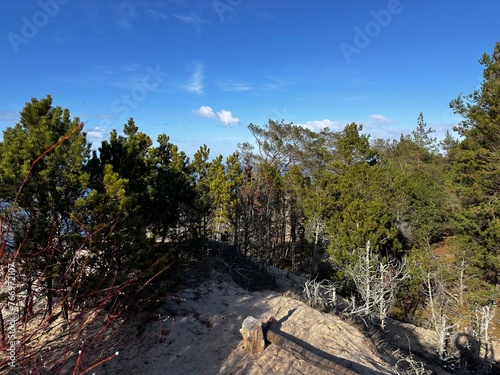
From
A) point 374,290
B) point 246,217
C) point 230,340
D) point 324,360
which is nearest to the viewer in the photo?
point 324,360

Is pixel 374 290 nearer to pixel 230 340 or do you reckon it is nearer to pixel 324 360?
pixel 324 360

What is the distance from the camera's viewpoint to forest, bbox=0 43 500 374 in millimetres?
6465

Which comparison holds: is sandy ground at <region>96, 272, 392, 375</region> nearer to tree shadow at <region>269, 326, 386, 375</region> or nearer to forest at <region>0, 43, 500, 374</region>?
tree shadow at <region>269, 326, 386, 375</region>

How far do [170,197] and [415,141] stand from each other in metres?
37.7

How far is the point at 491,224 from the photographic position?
588 inches

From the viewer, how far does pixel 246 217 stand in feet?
63.2

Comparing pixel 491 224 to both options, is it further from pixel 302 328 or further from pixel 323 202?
pixel 302 328

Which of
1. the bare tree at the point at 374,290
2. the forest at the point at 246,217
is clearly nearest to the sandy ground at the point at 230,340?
the forest at the point at 246,217

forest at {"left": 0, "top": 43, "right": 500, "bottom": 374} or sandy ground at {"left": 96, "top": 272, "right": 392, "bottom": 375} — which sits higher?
forest at {"left": 0, "top": 43, "right": 500, "bottom": 374}

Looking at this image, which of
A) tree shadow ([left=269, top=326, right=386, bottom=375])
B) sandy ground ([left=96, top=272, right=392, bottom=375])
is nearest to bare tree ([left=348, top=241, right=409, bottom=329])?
sandy ground ([left=96, top=272, right=392, bottom=375])

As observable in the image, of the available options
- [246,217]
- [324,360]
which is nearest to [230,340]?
[324,360]

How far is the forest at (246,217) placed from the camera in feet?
21.2

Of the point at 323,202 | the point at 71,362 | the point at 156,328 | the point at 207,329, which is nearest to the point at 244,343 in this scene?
the point at 207,329

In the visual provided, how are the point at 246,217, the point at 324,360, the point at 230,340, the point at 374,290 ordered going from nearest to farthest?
the point at 324,360, the point at 230,340, the point at 374,290, the point at 246,217
